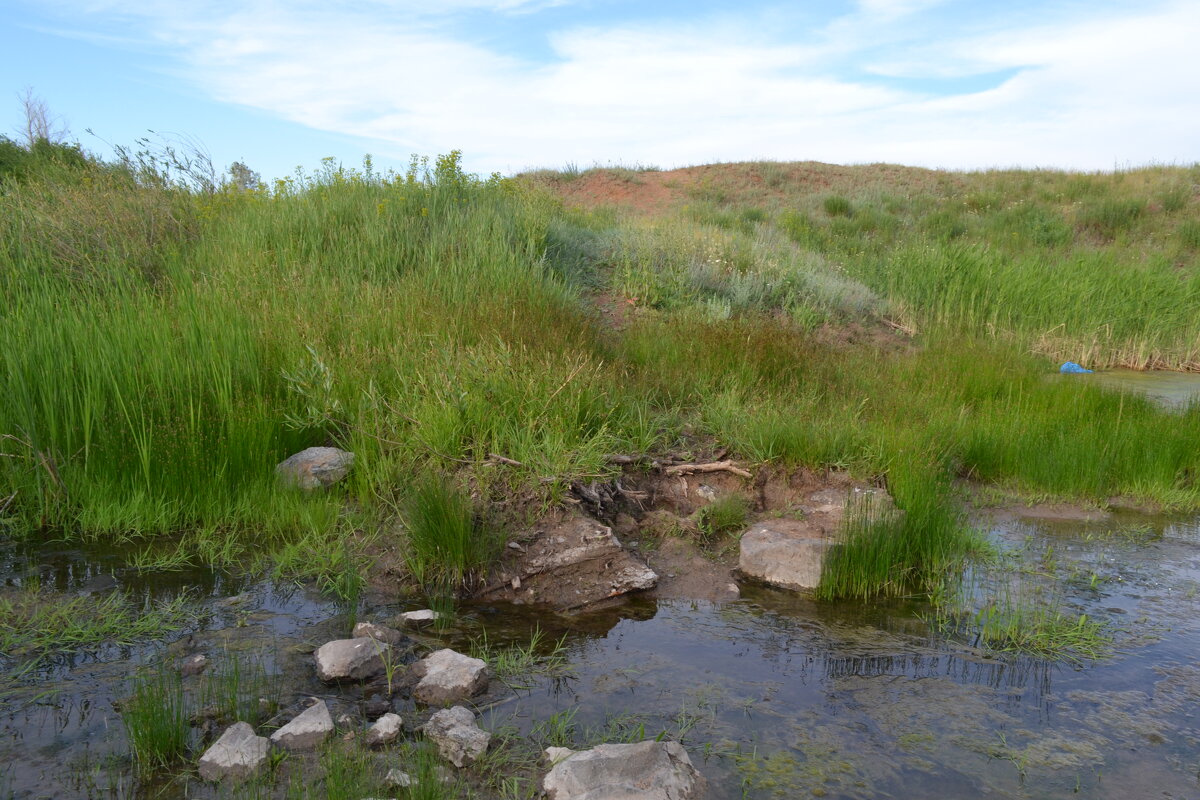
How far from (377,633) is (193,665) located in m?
0.71

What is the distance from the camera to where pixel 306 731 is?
2756 mm

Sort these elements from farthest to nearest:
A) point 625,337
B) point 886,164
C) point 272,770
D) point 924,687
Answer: point 886,164
point 625,337
point 924,687
point 272,770

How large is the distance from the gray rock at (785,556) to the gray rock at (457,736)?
219 cm

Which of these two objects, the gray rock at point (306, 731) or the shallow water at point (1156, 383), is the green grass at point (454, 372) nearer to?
the shallow water at point (1156, 383)

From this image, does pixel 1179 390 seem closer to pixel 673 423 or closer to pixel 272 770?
pixel 673 423

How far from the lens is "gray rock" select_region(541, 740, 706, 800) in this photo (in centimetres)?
248

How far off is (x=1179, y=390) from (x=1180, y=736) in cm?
866

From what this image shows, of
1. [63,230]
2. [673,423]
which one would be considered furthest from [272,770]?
[63,230]

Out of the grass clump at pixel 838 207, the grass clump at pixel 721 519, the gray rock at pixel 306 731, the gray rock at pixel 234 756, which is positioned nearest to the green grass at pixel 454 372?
the grass clump at pixel 721 519

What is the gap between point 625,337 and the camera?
7.82 m

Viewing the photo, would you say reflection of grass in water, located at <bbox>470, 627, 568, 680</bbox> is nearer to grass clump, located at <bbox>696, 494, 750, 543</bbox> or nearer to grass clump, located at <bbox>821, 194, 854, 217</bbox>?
grass clump, located at <bbox>696, 494, 750, 543</bbox>

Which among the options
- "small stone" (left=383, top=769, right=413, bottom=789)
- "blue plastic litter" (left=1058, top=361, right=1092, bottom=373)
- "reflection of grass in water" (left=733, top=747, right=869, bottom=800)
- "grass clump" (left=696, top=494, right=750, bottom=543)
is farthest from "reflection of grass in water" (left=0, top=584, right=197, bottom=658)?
"blue plastic litter" (left=1058, top=361, right=1092, bottom=373)

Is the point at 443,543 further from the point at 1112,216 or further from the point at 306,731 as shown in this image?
the point at 1112,216

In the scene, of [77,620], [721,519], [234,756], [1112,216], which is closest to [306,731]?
[234,756]
